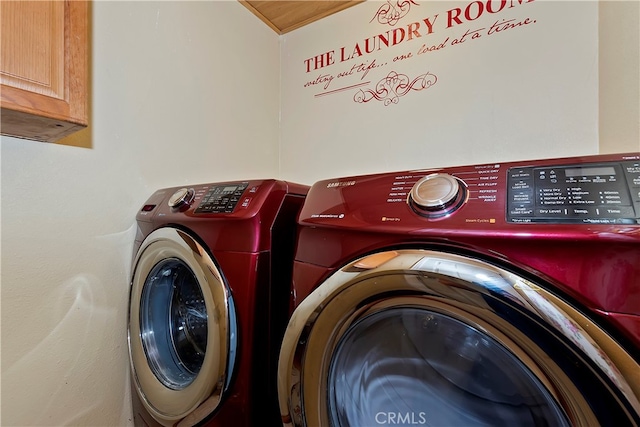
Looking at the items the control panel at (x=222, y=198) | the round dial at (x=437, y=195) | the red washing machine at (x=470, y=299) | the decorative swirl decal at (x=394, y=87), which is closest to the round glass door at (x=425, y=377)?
the red washing machine at (x=470, y=299)

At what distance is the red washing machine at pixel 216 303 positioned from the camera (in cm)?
78

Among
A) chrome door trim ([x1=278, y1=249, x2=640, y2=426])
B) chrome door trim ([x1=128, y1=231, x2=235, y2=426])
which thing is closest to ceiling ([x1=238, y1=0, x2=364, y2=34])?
chrome door trim ([x1=128, y1=231, x2=235, y2=426])

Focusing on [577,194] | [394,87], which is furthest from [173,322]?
[394,87]

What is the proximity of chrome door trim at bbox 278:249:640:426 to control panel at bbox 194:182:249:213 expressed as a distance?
35 centimetres

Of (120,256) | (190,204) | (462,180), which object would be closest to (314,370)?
(462,180)

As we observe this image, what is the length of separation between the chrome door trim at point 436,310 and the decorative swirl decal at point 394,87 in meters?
1.17

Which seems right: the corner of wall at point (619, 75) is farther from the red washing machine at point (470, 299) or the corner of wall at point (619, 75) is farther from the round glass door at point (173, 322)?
the round glass door at point (173, 322)

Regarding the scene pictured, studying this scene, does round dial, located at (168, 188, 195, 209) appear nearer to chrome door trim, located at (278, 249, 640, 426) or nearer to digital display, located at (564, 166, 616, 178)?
chrome door trim, located at (278, 249, 640, 426)

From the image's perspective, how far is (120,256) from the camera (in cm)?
111

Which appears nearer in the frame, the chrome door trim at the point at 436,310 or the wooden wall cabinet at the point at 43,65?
the chrome door trim at the point at 436,310

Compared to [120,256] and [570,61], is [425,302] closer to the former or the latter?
[120,256]

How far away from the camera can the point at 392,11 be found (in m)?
1.55

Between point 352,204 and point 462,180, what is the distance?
21 cm

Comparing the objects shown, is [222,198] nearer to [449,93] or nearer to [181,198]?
[181,198]
